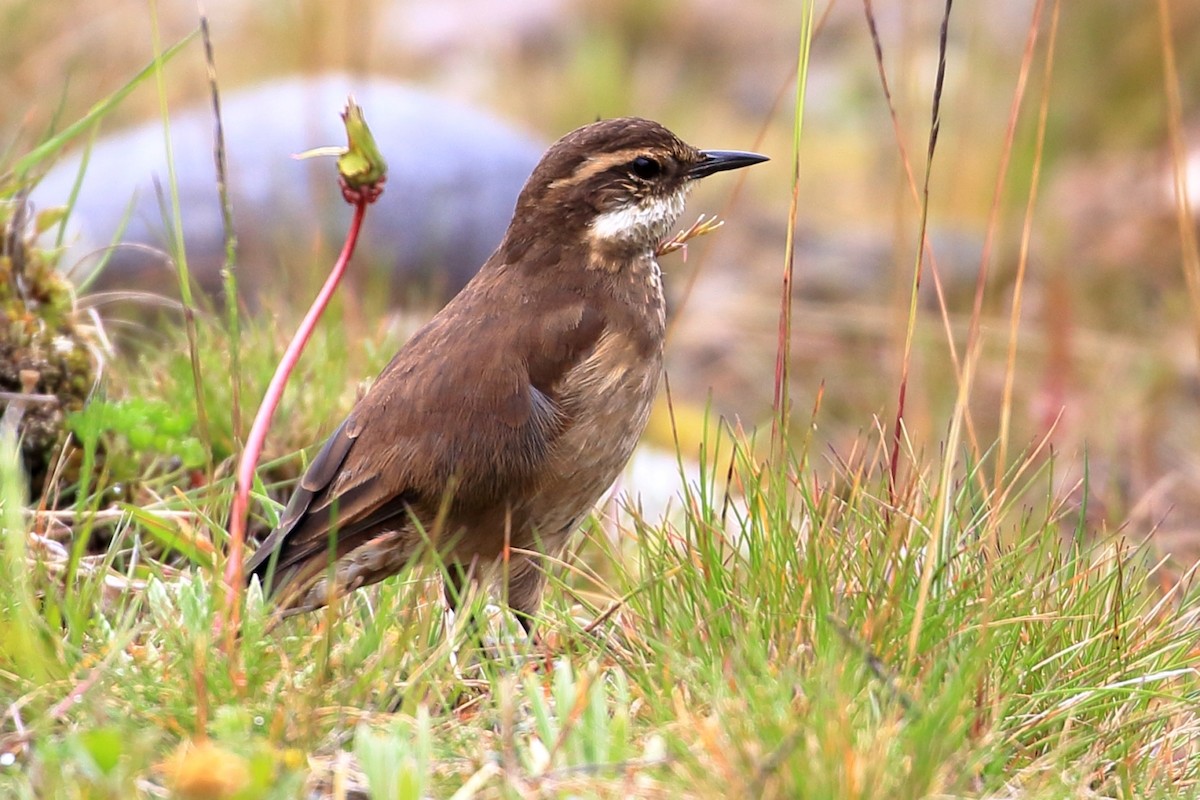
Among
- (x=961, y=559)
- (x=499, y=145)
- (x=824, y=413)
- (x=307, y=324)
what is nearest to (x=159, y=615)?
(x=307, y=324)

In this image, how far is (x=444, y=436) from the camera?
406cm

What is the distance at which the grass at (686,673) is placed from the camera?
2797mm

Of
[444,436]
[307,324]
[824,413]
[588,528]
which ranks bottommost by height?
[824,413]

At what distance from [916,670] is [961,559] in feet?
1.56

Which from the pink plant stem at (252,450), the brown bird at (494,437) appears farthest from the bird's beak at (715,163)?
the pink plant stem at (252,450)

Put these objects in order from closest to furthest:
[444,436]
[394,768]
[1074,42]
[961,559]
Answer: [394,768], [961,559], [444,436], [1074,42]

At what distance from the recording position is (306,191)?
8.60 m

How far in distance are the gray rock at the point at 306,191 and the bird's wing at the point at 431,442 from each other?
3.48m

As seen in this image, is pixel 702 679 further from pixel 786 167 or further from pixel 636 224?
pixel 786 167

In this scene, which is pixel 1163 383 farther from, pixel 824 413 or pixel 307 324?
pixel 307 324

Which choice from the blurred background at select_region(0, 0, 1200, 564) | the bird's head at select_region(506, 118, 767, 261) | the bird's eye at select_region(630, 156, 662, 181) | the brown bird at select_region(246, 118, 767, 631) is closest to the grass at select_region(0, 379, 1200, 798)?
the brown bird at select_region(246, 118, 767, 631)

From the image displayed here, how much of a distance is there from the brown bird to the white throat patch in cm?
8

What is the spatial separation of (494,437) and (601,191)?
0.98m

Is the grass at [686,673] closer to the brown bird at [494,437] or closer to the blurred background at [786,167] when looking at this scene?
the brown bird at [494,437]
